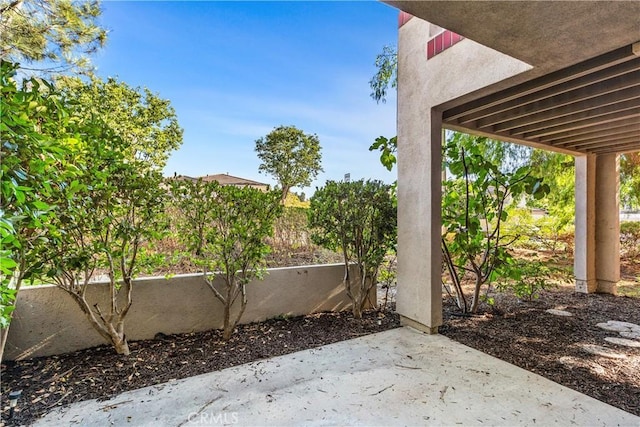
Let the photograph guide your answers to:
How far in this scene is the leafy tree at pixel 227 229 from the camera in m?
3.56

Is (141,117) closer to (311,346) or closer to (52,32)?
(52,32)

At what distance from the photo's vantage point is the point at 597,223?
6020 mm

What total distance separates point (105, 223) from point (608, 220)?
798 centimetres

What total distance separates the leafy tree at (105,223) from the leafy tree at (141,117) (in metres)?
6.28

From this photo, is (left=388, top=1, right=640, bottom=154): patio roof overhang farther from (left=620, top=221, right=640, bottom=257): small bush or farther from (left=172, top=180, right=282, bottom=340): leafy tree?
(left=620, top=221, right=640, bottom=257): small bush

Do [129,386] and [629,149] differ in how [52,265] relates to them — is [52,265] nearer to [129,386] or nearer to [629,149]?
[129,386]

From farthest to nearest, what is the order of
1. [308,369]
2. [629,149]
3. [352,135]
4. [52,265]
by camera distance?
[352,135], [629,149], [308,369], [52,265]

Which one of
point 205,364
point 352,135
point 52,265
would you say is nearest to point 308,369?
point 205,364

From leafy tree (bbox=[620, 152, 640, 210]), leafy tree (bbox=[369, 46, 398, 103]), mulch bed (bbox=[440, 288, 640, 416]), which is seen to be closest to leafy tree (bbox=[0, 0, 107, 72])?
leafy tree (bbox=[369, 46, 398, 103])

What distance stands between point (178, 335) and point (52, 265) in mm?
1576

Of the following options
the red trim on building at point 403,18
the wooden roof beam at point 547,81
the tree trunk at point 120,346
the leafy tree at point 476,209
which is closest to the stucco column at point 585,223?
the leafy tree at point 476,209

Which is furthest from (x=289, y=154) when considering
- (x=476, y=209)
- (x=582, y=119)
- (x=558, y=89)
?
(x=558, y=89)

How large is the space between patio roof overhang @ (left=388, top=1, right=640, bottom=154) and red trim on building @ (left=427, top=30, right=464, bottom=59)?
63 centimetres

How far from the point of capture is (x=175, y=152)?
13508 mm
